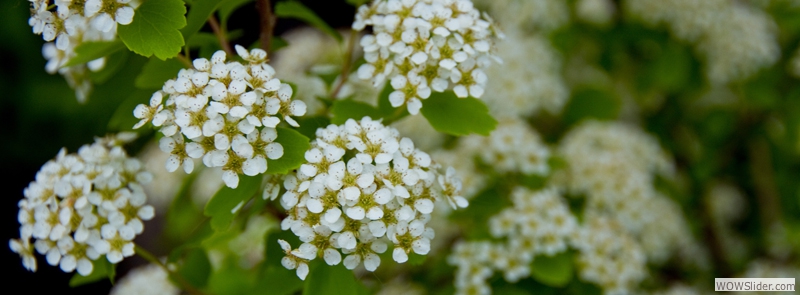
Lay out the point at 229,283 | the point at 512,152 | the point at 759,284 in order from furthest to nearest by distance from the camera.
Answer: the point at 759,284
the point at 512,152
the point at 229,283

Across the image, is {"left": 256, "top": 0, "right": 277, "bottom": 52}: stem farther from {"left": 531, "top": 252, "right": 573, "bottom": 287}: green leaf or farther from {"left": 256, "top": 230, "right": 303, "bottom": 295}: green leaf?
{"left": 531, "top": 252, "right": 573, "bottom": 287}: green leaf

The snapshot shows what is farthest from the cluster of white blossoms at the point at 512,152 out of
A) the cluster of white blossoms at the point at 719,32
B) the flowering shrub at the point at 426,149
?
the cluster of white blossoms at the point at 719,32

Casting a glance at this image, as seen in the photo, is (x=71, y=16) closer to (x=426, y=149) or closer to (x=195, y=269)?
(x=195, y=269)

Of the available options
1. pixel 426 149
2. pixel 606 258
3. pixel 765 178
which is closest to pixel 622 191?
pixel 606 258

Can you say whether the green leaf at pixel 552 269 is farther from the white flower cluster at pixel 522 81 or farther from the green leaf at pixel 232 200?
the green leaf at pixel 232 200

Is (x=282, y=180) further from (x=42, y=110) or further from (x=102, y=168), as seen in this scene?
(x=42, y=110)
